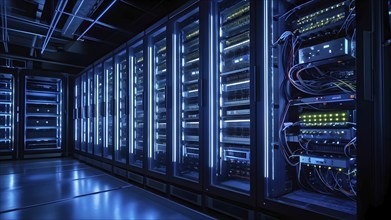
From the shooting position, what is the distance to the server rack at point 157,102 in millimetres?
3020

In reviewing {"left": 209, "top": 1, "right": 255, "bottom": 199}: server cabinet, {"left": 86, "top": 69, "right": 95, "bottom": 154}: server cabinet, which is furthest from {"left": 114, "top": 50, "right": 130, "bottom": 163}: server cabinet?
{"left": 209, "top": 1, "right": 255, "bottom": 199}: server cabinet

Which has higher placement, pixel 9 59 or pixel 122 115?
pixel 9 59

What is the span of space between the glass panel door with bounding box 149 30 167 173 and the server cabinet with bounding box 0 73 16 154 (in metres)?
4.07

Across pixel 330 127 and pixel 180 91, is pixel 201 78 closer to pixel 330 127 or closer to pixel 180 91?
pixel 180 91

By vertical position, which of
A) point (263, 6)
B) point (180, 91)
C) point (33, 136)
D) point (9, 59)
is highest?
point (9, 59)

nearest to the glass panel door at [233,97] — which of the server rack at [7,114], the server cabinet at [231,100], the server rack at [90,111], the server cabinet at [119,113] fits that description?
the server cabinet at [231,100]

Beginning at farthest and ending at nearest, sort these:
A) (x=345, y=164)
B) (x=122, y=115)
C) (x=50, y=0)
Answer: (x=122, y=115) → (x=50, y=0) → (x=345, y=164)

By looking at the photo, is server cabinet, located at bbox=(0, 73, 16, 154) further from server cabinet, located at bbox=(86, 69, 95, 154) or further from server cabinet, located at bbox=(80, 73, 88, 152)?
server cabinet, located at bbox=(86, 69, 95, 154)

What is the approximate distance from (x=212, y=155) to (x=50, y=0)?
3398mm

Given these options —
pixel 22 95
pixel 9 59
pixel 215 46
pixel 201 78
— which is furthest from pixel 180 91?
pixel 9 59

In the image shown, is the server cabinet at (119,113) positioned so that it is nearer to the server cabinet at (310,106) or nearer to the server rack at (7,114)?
the server cabinet at (310,106)

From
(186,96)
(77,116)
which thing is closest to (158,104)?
(186,96)

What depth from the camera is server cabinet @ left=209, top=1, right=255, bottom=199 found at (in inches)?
83.9

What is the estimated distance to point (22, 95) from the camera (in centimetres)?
525
